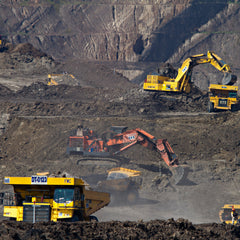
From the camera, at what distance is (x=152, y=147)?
3142cm

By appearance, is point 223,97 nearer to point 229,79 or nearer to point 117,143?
point 229,79

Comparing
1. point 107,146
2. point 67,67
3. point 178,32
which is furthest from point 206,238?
point 178,32

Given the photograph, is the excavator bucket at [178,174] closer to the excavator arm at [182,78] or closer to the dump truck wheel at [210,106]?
the dump truck wheel at [210,106]

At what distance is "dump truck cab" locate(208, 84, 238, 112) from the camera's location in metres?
39.5

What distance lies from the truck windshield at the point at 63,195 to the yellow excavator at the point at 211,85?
26860 millimetres

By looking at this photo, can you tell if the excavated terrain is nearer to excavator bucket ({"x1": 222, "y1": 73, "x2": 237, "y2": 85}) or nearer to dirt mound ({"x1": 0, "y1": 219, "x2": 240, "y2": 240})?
dirt mound ({"x1": 0, "y1": 219, "x2": 240, "y2": 240})

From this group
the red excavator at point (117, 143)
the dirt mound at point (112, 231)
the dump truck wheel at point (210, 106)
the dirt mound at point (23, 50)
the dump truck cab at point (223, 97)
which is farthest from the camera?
the dirt mound at point (23, 50)

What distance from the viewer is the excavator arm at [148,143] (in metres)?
30.6

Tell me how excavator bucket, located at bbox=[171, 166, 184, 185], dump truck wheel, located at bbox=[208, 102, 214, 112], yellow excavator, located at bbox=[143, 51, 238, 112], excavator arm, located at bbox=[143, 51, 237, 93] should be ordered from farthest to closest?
1. excavator arm, located at bbox=[143, 51, 237, 93]
2. dump truck wheel, located at bbox=[208, 102, 214, 112]
3. yellow excavator, located at bbox=[143, 51, 238, 112]
4. excavator bucket, located at bbox=[171, 166, 184, 185]

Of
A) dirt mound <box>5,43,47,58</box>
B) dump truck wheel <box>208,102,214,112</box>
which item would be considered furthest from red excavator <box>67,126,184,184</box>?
dirt mound <box>5,43,47,58</box>

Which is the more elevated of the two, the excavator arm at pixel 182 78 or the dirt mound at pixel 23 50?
the dirt mound at pixel 23 50

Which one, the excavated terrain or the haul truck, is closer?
the excavated terrain

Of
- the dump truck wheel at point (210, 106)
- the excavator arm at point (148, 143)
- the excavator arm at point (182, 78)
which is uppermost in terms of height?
the excavator arm at point (182, 78)

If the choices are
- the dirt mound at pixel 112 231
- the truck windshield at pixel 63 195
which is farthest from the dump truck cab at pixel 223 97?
the truck windshield at pixel 63 195
